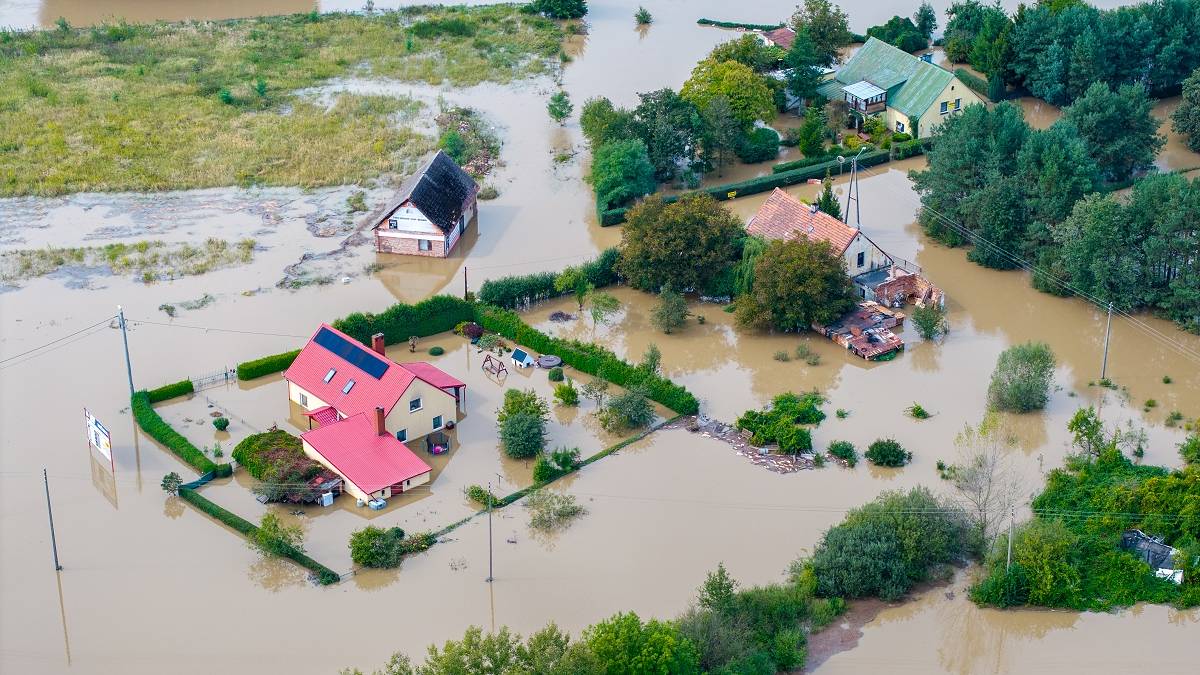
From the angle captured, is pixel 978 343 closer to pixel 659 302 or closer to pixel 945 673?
pixel 659 302

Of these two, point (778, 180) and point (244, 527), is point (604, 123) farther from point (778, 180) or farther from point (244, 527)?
point (244, 527)

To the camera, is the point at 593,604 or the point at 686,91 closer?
the point at 593,604

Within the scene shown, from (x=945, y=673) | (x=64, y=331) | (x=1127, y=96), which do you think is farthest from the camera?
(x=1127, y=96)

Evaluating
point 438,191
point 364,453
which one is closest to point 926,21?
point 438,191

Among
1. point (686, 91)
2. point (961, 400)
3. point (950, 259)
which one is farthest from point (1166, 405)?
point (686, 91)

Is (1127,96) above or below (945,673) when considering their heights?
above

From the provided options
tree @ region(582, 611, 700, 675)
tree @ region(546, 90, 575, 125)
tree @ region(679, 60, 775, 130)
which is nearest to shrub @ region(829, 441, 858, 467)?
tree @ region(582, 611, 700, 675)

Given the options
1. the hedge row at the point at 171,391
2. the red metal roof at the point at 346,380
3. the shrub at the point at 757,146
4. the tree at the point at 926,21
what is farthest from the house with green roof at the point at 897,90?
the hedge row at the point at 171,391
